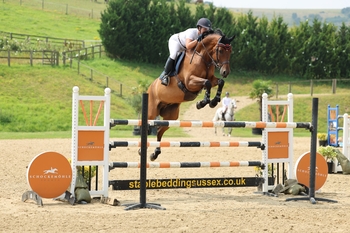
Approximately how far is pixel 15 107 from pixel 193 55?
61.4 feet

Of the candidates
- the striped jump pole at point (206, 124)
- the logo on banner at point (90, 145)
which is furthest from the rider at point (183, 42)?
the logo on banner at point (90, 145)

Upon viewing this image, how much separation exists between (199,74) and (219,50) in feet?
2.09

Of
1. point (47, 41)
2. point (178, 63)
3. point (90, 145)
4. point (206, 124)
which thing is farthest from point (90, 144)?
point (47, 41)

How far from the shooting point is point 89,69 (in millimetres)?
37156

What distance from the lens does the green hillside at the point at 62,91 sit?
82.4ft

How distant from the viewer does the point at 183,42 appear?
973 centimetres

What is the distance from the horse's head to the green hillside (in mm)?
12977

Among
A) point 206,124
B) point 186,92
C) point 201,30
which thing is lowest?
point 206,124

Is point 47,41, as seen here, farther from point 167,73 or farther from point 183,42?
point 167,73

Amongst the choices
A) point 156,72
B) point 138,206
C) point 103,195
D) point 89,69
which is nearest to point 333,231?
point 138,206

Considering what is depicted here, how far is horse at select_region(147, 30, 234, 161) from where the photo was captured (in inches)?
341

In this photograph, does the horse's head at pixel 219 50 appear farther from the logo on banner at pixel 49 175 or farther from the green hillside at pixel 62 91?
the green hillside at pixel 62 91

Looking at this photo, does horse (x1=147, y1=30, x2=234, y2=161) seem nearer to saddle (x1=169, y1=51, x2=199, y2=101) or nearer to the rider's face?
saddle (x1=169, y1=51, x2=199, y2=101)

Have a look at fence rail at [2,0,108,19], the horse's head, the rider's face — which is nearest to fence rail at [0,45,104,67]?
fence rail at [2,0,108,19]
